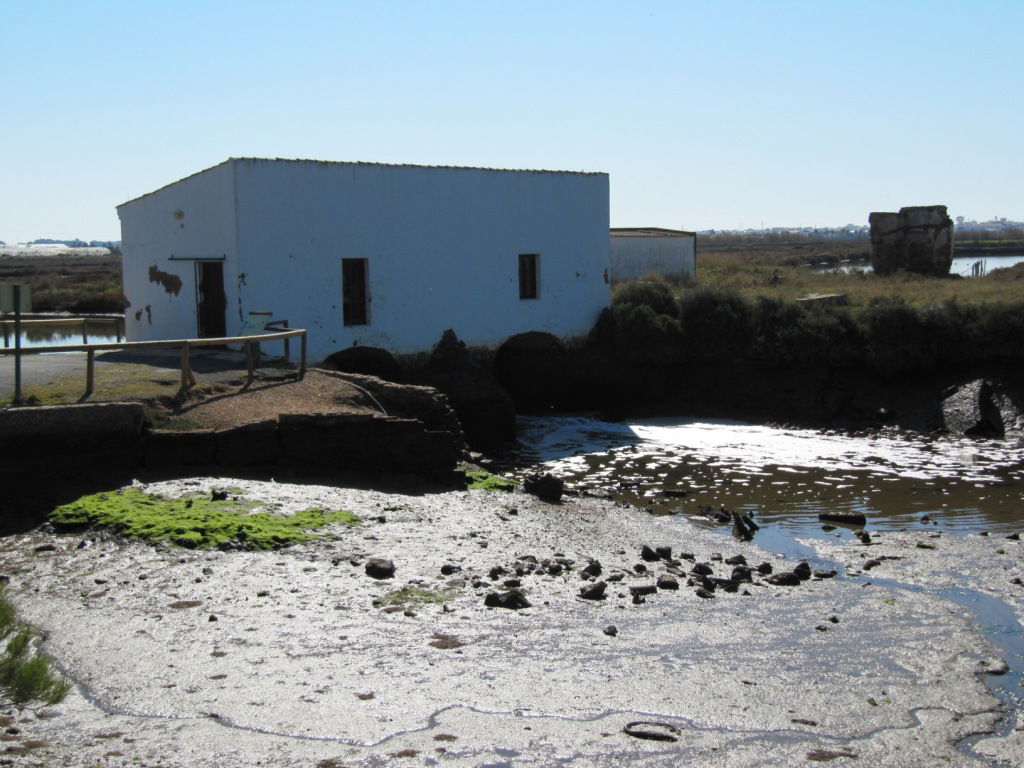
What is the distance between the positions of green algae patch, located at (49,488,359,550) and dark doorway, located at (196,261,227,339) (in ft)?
34.4

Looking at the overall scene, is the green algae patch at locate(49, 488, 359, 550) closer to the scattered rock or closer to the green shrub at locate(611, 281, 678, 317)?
the scattered rock

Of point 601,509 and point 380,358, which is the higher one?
point 380,358

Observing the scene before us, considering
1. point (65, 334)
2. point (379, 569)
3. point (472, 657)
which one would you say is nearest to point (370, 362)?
point (379, 569)

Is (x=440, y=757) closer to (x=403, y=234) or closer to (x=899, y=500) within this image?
(x=899, y=500)

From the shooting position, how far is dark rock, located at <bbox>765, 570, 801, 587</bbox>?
9961mm

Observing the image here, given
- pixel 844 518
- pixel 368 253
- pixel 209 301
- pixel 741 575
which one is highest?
pixel 368 253

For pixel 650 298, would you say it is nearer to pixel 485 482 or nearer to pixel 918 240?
pixel 485 482

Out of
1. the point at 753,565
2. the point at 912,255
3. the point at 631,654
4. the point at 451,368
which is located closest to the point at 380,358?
the point at 451,368

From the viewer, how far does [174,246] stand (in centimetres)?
2172

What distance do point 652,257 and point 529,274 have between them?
11706 millimetres

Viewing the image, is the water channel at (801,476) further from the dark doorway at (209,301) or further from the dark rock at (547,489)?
the dark doorway at (209,301)

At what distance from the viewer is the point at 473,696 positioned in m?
6.80

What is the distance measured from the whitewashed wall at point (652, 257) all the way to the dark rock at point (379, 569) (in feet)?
81.8

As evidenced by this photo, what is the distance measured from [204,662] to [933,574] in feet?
24.7
